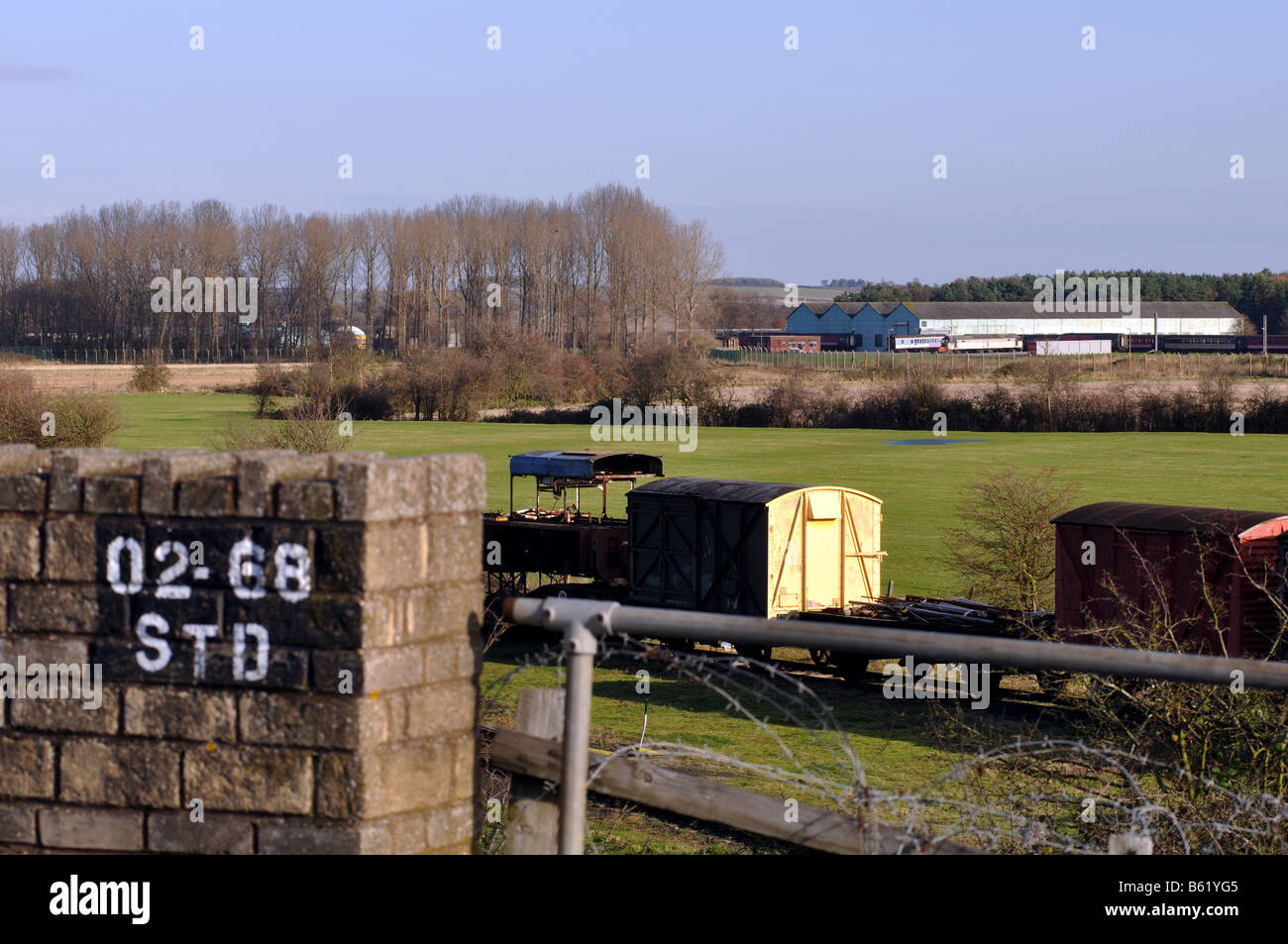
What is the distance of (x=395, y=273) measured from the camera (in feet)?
512

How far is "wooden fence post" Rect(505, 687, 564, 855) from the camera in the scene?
Answer: 4.70 metres

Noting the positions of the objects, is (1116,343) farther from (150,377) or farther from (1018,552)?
(1018,552)

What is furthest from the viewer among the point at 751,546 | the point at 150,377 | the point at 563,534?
the point at 150,377

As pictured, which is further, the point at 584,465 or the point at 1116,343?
the point at 1116,343

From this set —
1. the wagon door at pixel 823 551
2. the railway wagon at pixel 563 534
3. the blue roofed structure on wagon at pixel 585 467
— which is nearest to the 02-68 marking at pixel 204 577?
the wagon door at pixel 823 551

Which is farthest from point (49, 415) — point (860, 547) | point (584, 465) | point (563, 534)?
point (860, 547)

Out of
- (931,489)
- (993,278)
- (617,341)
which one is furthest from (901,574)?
(993,278)

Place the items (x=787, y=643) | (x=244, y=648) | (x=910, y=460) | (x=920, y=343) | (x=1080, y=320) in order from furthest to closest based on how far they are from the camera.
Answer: (x=1080, y=320) → (x=920, y=343) → (x=910, y=460) → (x=244, y=648) → (x=787, y=643)

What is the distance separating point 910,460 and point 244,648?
202 feet

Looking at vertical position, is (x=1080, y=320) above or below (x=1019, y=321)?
above

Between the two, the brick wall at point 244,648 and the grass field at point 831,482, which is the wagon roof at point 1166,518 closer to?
the grass field at point 831,482

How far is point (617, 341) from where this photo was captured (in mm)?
150750
